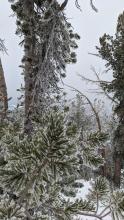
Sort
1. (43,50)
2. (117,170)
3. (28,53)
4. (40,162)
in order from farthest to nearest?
(117,170) < (28,53) < (43,50) < (40,162)

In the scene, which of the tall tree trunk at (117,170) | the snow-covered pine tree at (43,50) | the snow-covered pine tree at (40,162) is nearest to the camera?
the snow-covered pine tree at (40,162)

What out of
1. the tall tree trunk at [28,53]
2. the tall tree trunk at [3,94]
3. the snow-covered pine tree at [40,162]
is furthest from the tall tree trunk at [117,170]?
the snow-covered pine tree at [40,162]

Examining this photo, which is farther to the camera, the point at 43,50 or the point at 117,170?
the point at 117,170

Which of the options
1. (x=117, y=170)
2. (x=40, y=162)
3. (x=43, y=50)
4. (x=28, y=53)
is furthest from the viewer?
(x=117, y=170)

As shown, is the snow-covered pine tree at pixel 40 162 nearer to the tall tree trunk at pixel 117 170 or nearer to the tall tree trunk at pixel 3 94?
the tall tree trunk at pixel 3 94

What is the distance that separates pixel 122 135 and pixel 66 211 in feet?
64.1

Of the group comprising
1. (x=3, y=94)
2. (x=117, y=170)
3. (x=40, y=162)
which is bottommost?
(x=40, y=162)

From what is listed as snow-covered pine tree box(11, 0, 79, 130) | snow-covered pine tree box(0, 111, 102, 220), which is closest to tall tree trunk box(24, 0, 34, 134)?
snow-covered pine tree box(11, 0, 79, 130)

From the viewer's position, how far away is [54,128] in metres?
1.85

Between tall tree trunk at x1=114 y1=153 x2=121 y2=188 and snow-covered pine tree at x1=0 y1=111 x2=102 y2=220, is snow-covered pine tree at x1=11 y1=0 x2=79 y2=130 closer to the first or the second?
snow-covered pine tree at x1=0 y1=111 x2=102 y2=220

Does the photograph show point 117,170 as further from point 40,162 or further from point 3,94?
point 40,162

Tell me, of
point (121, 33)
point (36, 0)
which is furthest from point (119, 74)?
point (36, 0)

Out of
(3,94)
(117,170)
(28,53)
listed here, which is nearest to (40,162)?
(3,94)

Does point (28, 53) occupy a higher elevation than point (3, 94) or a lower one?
higher
